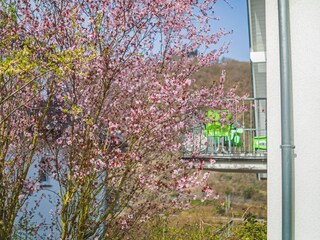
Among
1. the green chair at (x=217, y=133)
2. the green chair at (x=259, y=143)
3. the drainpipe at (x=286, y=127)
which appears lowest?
the drainpipe at (x=286, y=127)

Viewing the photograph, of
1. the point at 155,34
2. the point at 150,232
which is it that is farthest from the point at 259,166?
the point at 155,34

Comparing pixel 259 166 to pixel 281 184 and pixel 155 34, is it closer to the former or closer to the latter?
pixel 155 34

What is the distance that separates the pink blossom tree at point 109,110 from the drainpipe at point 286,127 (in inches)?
106

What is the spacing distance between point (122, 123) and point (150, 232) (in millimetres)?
2286

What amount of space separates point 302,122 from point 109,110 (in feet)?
12.6

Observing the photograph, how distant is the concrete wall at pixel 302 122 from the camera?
364 cm

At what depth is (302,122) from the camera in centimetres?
369

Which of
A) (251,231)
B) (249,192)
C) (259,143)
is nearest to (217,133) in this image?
(259,143)

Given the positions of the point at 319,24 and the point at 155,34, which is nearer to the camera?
the point at 319,24

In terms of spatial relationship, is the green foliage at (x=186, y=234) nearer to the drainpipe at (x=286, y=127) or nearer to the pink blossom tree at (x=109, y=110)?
the pink blossom tree at (x=109, y=110)

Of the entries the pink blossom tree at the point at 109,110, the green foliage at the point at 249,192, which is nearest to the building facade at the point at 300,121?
the pink blossom tree at the point at 109,110

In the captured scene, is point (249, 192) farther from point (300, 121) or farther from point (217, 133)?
point (300, 121)

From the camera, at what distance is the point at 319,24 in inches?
148

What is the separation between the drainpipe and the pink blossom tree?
270 cm
